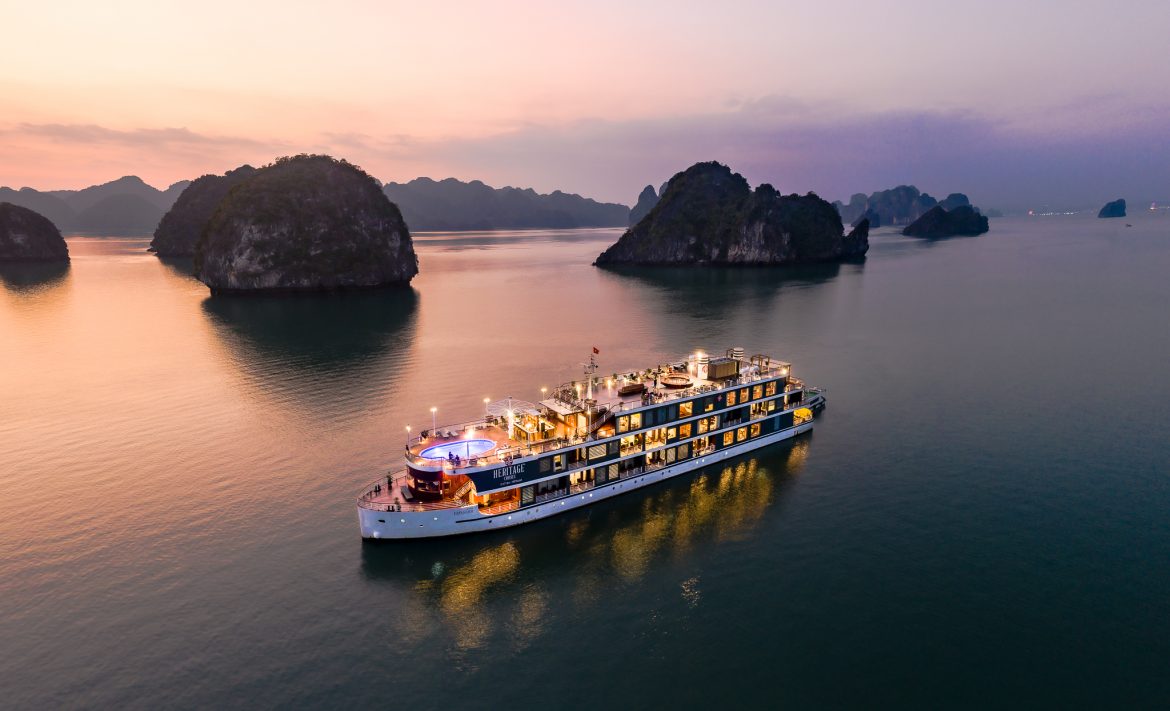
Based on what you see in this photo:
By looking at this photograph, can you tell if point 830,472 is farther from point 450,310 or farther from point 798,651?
point 450,310

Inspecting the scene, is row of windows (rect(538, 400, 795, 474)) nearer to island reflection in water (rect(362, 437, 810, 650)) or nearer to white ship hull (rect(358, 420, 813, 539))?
white ship hull (rect(358, 420, 813, 539))

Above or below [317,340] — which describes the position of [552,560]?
below

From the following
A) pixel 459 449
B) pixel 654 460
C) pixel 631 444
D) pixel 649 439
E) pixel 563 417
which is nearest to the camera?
pixel 459 449

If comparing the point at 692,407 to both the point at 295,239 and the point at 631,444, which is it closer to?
the point at 631,444

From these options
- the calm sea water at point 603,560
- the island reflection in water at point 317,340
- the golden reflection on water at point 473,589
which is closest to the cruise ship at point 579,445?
the calm sea water at point 603,560

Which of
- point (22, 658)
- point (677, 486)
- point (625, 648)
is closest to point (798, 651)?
point (625, 648)

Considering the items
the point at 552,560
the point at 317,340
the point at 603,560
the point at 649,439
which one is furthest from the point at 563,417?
the point at 317,340

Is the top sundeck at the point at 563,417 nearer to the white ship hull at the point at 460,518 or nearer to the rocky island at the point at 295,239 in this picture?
the white ship hull at the point at 460,518
